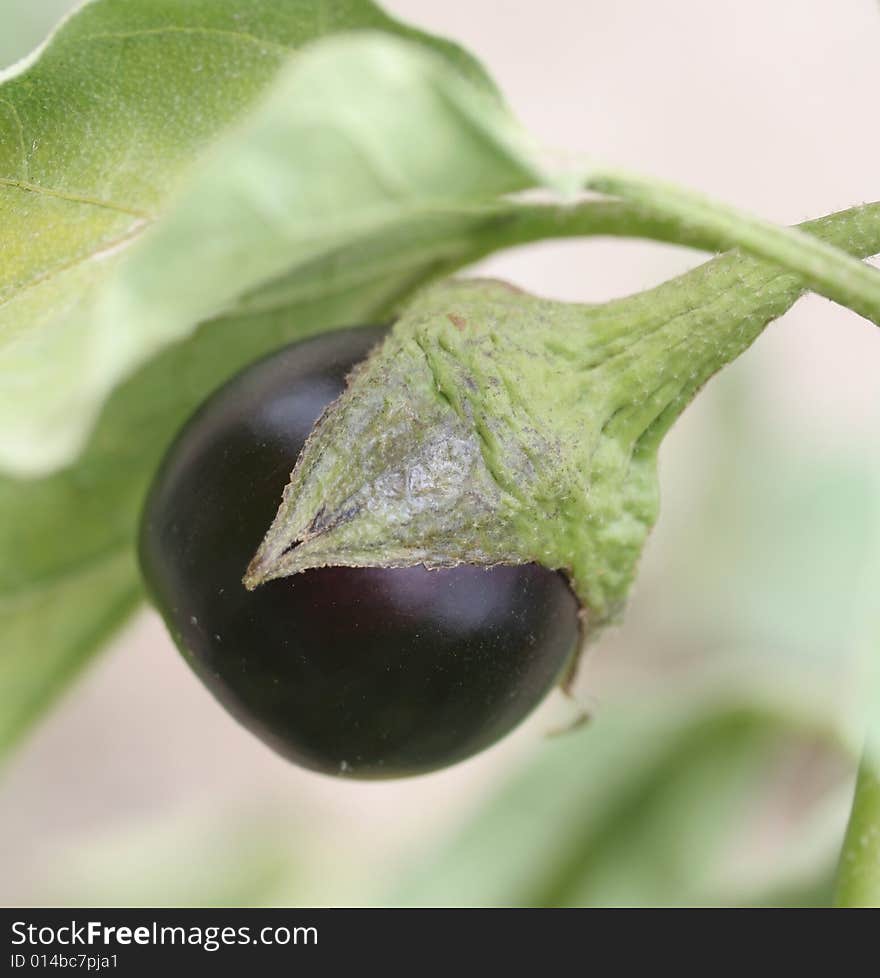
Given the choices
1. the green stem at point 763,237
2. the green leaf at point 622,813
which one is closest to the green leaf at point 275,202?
the green stem at point 763,237

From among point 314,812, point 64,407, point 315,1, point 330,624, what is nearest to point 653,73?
point 314,812

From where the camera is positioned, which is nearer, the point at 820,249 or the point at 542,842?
the point at 820,249

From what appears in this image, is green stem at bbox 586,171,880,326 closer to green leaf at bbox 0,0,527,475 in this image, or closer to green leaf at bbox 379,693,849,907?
green leaf at bbox 0,0,527,475

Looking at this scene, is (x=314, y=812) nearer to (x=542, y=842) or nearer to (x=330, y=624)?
(x=542, y=842)

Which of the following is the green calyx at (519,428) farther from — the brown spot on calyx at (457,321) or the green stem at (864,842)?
the green stem at (864,842)

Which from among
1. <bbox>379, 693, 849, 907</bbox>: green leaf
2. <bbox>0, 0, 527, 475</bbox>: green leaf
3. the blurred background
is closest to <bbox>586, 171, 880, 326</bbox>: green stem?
<bbox>0, 0, 527, 475</bbox>: green leaf

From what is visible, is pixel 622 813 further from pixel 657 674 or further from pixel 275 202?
pixel 275 202

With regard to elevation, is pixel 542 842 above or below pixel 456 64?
below
